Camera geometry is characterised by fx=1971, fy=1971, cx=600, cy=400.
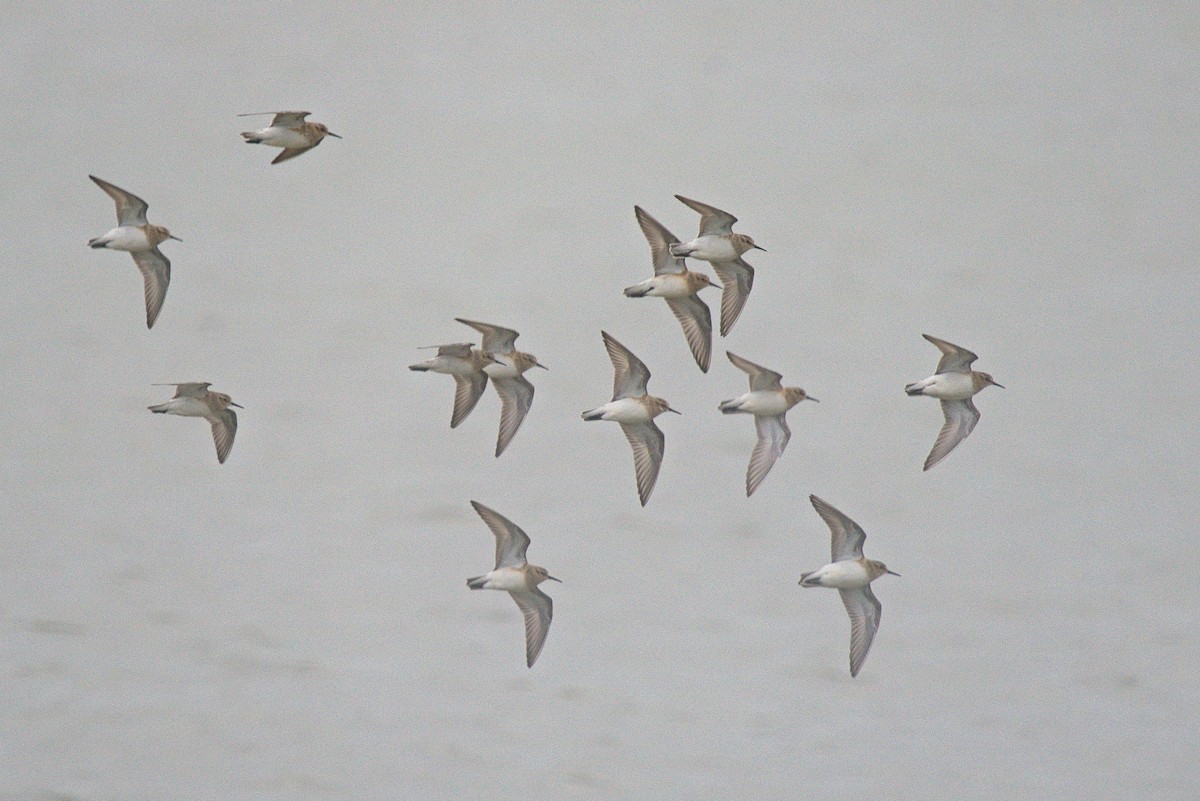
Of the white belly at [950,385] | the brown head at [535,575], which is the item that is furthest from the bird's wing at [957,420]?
the brown head at [535,575]

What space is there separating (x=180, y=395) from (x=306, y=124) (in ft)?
4.83

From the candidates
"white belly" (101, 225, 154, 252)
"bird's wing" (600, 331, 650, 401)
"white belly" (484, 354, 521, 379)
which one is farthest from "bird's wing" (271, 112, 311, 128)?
"bird's wing" (600, 331, 650, 401)

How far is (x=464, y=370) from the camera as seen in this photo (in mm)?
9375

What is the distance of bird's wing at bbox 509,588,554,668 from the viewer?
9.52 metres

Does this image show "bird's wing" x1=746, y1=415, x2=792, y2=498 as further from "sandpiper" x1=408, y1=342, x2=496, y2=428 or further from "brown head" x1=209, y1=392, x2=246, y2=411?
"brown head" x1=209, y1=392, x2=246, y2=411

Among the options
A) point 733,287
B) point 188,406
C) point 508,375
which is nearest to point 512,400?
point 508,375

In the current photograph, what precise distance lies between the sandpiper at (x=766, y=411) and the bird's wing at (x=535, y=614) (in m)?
1.17

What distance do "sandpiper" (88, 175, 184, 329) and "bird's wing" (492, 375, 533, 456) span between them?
1.69 metres

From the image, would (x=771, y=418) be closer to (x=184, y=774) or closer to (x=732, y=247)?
(x=732, y=247)

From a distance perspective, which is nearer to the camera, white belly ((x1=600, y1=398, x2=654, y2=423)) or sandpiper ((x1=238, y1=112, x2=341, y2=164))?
sandpiper ((x1=238, y1=112, x2=341, y2=164))

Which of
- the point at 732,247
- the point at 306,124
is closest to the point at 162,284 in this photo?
the point at 306,124

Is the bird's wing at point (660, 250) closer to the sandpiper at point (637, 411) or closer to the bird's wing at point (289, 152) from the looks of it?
the sandpiper at point (637, 411)

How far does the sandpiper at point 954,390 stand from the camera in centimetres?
917

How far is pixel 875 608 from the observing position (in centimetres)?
973
